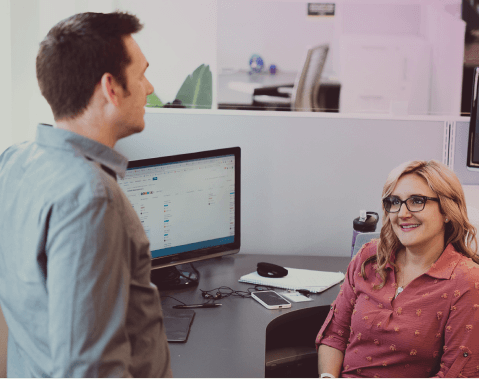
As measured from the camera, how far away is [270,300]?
1.66 metres

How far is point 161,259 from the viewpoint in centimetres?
177

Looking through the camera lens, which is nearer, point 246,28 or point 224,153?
point 224,153

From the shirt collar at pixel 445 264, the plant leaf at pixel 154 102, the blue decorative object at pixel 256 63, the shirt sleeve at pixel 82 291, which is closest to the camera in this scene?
the shirt sleeve at pixel 82 291

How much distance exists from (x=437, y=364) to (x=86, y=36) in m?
1.14

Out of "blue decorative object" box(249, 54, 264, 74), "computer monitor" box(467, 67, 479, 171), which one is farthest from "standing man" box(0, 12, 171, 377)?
"blue decorative object" box(249, 54, 264, 74)

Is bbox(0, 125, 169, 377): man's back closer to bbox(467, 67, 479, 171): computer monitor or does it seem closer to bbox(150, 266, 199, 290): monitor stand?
bbox(150, 266, 199, 290): monitor stand

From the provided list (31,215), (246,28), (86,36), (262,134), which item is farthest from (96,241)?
(246,28)

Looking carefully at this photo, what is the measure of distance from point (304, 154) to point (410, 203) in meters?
0.71

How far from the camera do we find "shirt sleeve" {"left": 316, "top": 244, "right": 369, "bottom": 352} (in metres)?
1.52

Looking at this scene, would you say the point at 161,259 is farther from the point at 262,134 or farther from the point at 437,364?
the point at 437,364

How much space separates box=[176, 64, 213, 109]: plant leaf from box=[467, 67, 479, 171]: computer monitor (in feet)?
3.30

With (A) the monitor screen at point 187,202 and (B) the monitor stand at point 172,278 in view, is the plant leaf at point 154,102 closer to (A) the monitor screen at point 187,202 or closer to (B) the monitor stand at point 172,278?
(A) the monitor screen at point 187,202

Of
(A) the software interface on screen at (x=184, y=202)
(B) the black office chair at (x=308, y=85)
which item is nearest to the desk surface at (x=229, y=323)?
(A) the software interface on screen at (x=184, y=202)

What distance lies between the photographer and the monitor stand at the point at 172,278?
5.79 feet
